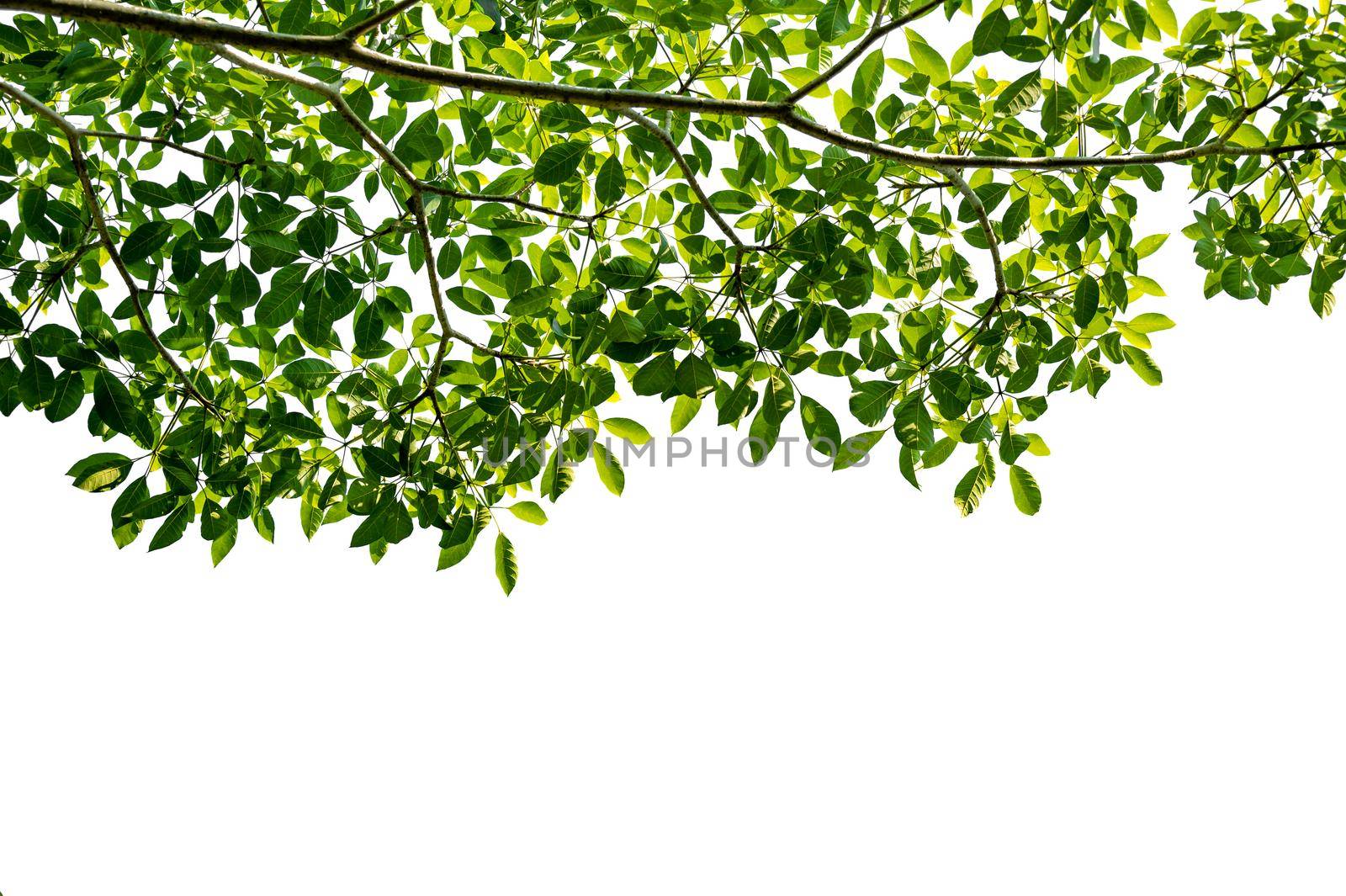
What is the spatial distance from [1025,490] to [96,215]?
2.88 m

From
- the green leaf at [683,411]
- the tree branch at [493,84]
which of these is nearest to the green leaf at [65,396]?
the tree branch at [493,84]

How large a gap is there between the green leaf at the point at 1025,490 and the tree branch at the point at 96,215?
101 inches

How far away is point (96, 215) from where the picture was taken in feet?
10.4

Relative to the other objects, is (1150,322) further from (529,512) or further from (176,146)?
(176,146)

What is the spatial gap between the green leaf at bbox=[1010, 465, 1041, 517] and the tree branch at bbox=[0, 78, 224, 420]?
2559 mm

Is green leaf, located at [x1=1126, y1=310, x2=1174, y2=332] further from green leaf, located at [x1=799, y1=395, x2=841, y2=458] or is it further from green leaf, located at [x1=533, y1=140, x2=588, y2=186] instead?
green leaf, located at [x1=533, y1=140, x2=588, y2=186]

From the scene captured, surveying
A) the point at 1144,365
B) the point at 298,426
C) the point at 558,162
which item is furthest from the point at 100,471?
the point at 1144,365

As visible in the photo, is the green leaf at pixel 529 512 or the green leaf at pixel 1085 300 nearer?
the green leaf at pixel 1085 300

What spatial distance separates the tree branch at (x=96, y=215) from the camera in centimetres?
285

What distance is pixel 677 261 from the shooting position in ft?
10.4

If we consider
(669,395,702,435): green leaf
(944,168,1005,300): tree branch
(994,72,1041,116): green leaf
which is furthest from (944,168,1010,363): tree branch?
(669,395,702,435): green leaf

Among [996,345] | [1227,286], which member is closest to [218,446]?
[996,345]

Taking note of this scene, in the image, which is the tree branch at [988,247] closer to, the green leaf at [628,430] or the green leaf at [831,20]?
the green leaf at [831,20]

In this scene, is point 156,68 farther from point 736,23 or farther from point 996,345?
point 996,345
